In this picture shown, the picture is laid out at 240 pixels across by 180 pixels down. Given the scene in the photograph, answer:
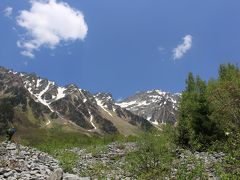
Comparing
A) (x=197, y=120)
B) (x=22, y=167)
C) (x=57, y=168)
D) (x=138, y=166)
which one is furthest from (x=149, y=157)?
(x=197, y=120)

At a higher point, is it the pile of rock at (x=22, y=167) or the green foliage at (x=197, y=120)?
the green foliage at (x=197, y=120)

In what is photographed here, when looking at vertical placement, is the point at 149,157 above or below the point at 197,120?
below

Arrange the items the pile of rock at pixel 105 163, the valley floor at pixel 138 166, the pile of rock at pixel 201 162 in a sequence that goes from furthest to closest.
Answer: the pile of rock at pixel 105 163
the pile of rock at pixel 201 162
the valley floor at pixel 138 166

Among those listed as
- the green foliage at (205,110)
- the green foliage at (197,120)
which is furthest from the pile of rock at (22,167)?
the green foliage at (197,120)

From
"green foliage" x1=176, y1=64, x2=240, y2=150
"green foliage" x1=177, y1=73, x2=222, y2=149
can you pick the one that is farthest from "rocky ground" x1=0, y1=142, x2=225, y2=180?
"green foliage" x1=177, y1=73, x2=222, y2=149

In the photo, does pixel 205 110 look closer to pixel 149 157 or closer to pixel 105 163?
pixel 105 163

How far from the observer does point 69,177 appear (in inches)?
996

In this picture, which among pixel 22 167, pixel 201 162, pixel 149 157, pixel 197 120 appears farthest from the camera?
pixel 197 120

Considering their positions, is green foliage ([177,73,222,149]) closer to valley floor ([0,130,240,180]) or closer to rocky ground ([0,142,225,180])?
rocky ground ([0,142,225,180])

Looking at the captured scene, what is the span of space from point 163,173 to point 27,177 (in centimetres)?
876

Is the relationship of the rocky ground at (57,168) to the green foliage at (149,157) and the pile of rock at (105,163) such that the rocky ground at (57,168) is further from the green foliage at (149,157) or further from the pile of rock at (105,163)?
the green foliage at (149,157)

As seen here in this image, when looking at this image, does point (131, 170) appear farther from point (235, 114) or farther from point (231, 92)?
point (231, 92)

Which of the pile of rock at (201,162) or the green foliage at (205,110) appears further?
the green foliage at (205,110)

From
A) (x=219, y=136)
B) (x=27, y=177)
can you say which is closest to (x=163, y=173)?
(x=27, y=177)
